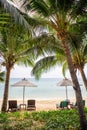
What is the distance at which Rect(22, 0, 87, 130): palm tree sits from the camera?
862cm

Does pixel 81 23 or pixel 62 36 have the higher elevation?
pixel 81 23

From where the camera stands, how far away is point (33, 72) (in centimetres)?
1438

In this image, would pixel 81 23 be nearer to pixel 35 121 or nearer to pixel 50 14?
pixel 50 14

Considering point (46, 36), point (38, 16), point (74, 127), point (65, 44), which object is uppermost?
point (38, 16)

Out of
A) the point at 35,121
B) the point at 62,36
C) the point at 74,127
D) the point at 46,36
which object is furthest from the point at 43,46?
the point at 74,127

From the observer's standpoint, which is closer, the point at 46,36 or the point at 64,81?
the point at 46,36

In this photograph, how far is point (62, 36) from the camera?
912 centimetres

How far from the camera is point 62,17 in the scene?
9.05m

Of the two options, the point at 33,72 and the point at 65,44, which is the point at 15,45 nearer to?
the point at 33,72

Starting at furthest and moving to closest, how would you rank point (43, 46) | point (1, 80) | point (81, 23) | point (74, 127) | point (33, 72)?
point (1, 80) < point (33, 72) < point (43, 46) < point (81, 23) < point (74, 127)

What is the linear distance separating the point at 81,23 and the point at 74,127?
4.11m

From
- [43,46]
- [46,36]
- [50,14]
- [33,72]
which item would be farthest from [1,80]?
[50,14]

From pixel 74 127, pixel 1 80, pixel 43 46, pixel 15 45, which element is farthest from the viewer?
pixel 1 80

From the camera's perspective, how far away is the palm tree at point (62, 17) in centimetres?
862
